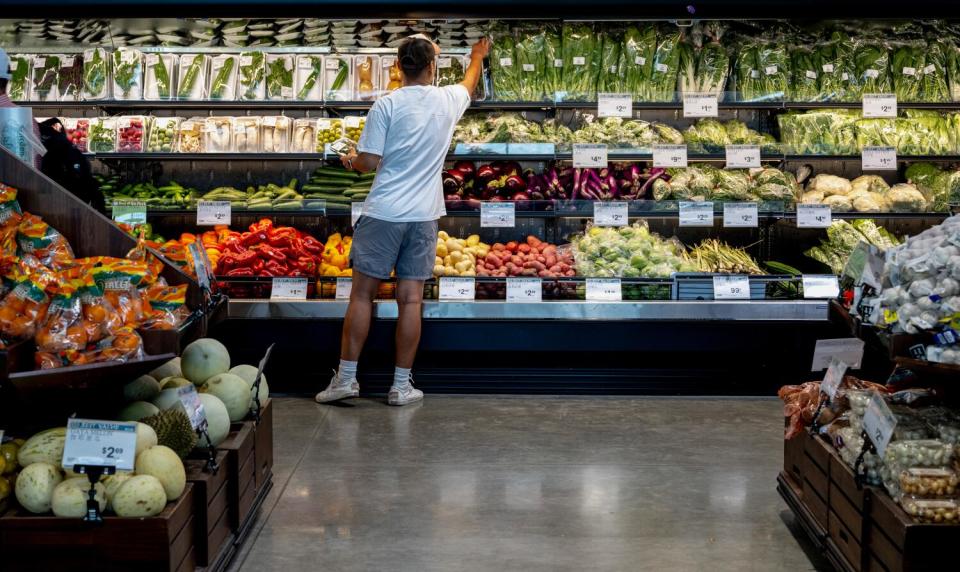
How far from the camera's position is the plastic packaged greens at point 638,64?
607 cm

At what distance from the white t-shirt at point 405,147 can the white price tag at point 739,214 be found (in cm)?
180

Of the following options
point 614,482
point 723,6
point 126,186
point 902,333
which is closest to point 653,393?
point 614,482

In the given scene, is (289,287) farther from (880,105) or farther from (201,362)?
(880,105)

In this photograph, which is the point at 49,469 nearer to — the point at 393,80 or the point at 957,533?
the point at 957,533

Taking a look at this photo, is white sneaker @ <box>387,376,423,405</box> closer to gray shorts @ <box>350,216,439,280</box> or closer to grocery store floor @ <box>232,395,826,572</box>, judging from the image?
grocery store floor @ <box>232,395,826,572</box>

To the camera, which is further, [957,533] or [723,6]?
[723,6]

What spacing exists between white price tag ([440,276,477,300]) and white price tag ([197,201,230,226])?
4.55 ft

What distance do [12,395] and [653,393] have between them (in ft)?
12.3

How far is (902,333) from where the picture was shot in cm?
270

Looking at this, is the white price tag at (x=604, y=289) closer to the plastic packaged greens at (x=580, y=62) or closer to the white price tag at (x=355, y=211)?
the plastic packaged greens at (x=580, y=62)

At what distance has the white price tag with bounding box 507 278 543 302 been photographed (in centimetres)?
557

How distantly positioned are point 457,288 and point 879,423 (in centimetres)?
318

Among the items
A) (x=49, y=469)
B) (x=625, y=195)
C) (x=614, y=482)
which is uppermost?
(x=625, y=195)

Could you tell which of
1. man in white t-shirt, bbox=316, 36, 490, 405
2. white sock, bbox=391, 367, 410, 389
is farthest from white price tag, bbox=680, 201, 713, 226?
white sock, bbox=391, 367, 410, 389
